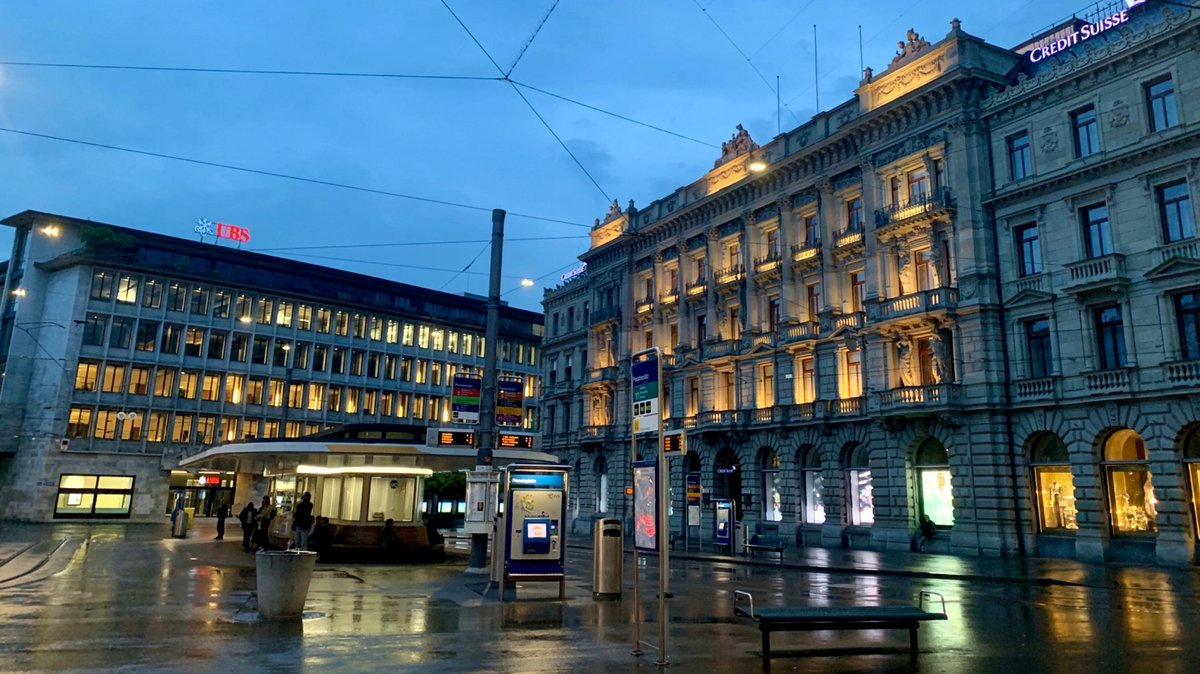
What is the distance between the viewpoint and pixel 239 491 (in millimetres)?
67000

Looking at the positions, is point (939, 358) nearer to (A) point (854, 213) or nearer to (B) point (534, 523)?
(A) point (854, 213)

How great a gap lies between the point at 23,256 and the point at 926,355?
224 ft

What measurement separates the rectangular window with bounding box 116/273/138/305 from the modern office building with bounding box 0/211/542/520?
79mm

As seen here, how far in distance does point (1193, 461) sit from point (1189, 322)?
484 centimetres

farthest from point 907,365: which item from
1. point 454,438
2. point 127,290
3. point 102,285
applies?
point 102,285

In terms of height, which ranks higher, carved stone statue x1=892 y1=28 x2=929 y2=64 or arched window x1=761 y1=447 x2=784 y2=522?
carved stone statue x1=892 y1=28 x2=929 y2=64

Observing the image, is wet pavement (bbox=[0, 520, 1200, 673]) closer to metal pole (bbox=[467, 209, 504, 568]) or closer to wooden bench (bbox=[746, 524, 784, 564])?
metal pole (bbox=[467, 209, 504, 568])

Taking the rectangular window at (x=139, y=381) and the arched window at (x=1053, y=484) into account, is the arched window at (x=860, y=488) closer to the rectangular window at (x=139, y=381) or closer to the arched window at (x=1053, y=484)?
the arched window at (x=1053, y=484)

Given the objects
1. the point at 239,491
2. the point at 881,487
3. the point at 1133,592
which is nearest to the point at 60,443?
the point at 239,491

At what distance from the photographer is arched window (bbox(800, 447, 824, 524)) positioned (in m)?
42.4

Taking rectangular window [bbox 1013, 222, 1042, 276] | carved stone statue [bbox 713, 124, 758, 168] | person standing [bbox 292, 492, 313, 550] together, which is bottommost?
person standing [bbox 292, 492, 313, 550]

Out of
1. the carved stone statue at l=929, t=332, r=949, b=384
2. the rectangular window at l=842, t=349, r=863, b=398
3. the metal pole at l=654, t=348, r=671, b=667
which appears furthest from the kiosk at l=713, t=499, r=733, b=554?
the metal pole at l=654, t=348, r=671, b=667

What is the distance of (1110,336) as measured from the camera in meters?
31.7

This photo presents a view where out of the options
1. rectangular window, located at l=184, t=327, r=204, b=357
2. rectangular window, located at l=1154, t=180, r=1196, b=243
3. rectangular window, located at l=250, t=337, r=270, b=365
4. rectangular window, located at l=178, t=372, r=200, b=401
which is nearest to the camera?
rectangular window, located at l=1154, t=180, r=1196, b=243
